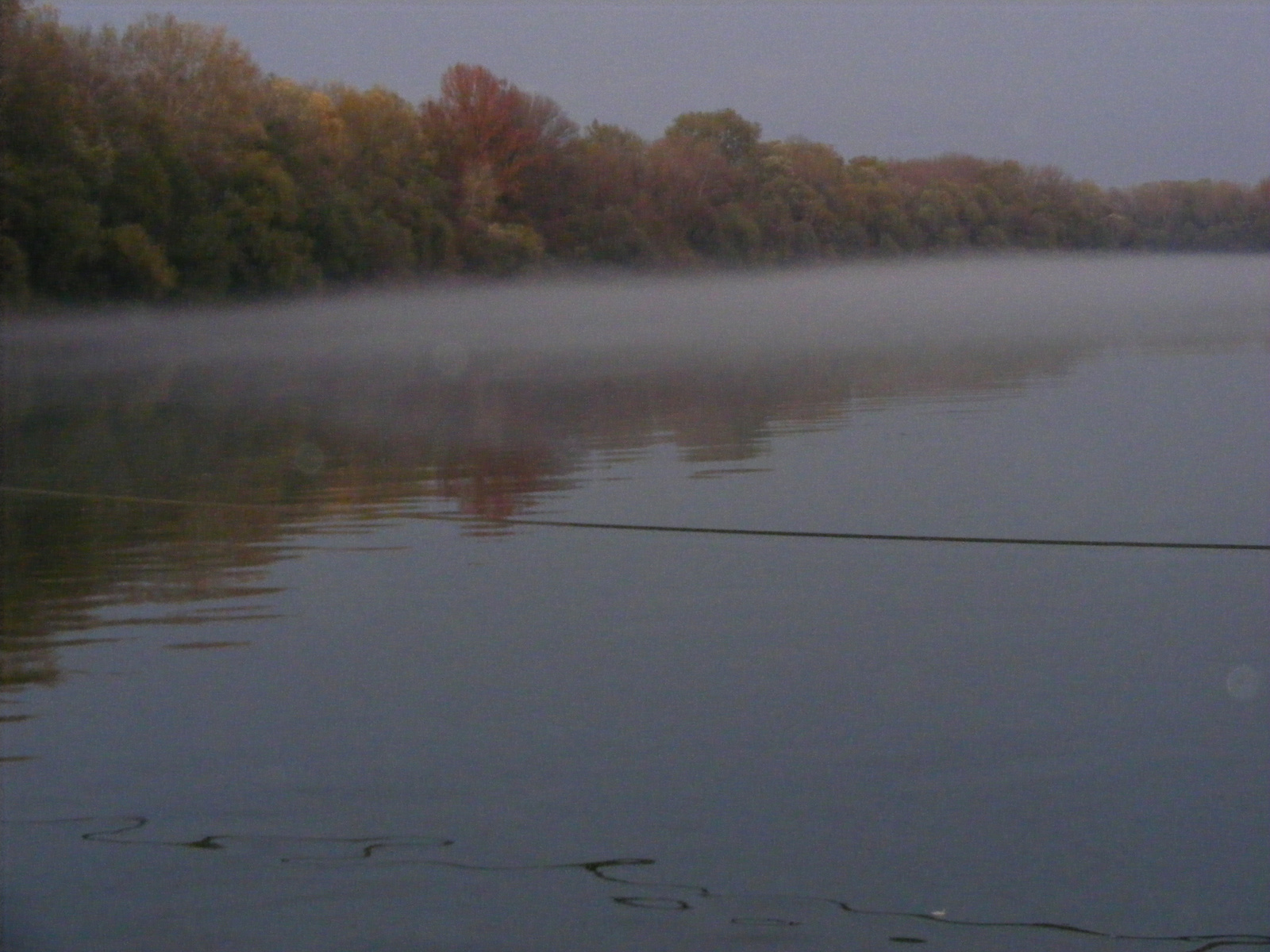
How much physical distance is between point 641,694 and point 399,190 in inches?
2049

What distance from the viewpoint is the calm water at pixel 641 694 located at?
342 centimetres

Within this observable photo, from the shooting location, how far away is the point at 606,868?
358 cm

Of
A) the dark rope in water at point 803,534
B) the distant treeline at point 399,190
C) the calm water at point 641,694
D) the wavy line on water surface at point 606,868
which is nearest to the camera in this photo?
the wavy line on water surface at point 606,868

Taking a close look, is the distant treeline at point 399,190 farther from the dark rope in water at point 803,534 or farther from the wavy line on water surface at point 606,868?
the wavy line on water surface at point 606,868

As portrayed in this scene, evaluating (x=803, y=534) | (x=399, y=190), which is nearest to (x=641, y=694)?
(x=803, y=534)

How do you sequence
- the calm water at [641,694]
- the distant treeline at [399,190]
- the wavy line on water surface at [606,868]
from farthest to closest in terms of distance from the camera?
the distant treeline at [399,190]
the calm water at [641,694]
the wavy line on water surface at [606,868]

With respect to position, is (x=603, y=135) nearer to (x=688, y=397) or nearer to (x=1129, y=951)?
(x=688, y=397)

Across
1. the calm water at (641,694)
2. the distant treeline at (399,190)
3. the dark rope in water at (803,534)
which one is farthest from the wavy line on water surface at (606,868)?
the distant treeline at (399,190)

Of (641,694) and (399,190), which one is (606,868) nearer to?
(641,694)

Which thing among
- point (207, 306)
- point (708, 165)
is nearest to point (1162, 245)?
point (708, 165)

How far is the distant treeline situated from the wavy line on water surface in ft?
105

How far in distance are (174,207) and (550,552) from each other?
3600cm

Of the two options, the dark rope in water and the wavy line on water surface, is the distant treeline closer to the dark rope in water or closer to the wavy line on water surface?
the dark rope in water

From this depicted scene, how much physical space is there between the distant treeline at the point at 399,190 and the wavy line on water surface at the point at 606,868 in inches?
1255
